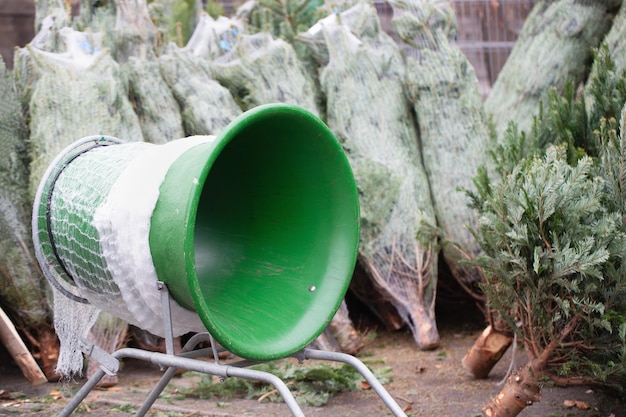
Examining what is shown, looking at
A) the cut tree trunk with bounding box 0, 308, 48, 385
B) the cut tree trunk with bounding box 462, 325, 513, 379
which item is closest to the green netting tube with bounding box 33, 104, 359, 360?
the cut tree trunk with bounding box 0, 308, 48, 385

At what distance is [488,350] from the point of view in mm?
3750

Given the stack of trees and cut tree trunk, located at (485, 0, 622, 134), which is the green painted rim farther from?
cut tree trunk, located at (485, 0, 622, 134)

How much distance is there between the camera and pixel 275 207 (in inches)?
109

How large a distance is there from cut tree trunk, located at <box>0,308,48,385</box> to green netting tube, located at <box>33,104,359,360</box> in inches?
51.4

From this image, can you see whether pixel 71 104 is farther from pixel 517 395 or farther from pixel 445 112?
pixel 517 395

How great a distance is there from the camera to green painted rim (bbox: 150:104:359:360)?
2312 mm

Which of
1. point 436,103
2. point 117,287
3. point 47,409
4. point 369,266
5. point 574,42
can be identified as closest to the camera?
point 117,287

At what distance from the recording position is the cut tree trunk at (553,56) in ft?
16.9

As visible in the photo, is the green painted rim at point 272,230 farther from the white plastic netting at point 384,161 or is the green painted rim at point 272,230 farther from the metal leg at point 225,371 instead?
the white plastic netting at point 384,161

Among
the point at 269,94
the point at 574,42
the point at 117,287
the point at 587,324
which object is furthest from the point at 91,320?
the point at 574,42

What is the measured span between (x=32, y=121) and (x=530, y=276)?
8.73ft

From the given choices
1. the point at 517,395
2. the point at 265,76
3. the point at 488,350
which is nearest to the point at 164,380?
the point at 517,395

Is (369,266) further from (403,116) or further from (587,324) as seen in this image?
(587,324)

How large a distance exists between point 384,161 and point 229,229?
6.52 ft
